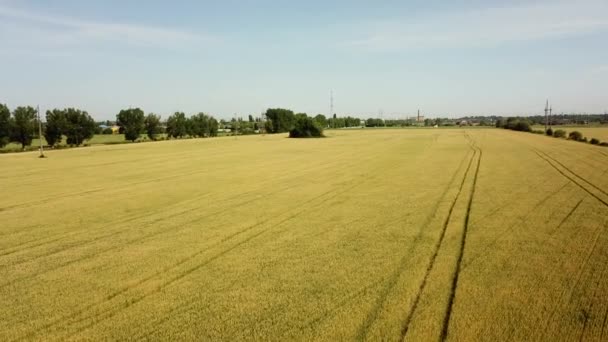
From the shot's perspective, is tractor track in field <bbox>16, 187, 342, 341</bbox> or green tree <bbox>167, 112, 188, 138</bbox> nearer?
tractor track in field <bbox>16, 187, 342, 341</bbox>

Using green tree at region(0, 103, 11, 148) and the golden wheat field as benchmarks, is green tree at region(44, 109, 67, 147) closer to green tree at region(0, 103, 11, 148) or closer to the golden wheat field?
green tree at region(0, 103, 11, 148)

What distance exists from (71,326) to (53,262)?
3.98m

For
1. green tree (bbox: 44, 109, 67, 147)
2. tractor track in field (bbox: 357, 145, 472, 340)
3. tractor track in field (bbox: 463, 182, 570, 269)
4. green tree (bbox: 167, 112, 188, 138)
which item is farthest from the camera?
green tree (bbox: 167, 112, 188, 138)

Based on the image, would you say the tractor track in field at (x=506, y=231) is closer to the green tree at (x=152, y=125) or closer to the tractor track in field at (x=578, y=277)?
the tractor track in field at (x=578, y=277)

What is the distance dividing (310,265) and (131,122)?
3960 inches

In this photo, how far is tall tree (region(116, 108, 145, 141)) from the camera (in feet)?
327

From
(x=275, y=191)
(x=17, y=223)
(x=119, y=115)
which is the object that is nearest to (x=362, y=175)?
(x=275, y=191)

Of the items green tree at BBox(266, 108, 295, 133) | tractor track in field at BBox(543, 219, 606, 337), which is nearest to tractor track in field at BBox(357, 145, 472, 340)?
tractor track in field at BBox(543, 219, 606, 337)

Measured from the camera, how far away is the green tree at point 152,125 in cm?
10431

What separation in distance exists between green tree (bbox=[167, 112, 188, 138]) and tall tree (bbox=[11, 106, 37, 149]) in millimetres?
38683

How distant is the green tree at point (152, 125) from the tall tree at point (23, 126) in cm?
2788

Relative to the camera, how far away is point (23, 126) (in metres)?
75.1

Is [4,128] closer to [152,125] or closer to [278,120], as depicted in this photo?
[152,125]

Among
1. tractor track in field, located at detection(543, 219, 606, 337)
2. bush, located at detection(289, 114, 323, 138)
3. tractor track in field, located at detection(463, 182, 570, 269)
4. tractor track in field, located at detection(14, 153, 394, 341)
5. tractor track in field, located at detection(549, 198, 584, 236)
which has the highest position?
bush, located at detection(289, 114, 323, 138)
